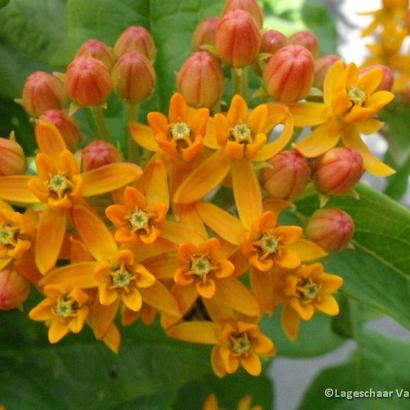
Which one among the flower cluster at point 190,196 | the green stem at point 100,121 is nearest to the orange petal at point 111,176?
the flower cluster at point 190,196

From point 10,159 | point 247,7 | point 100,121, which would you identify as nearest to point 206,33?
point 247,7

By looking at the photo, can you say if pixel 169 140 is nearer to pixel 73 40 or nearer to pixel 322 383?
pixel 73 40

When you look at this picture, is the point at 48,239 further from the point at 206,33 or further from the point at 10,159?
the point at 206,33

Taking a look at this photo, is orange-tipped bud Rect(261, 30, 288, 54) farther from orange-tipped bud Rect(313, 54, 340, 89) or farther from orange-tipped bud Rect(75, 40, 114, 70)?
orange-tipped bud Rect(75, 40, 114, 70)

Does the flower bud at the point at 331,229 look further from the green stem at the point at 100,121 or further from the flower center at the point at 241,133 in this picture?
the green stem at the point at 100,121

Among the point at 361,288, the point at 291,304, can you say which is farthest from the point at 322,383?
the point at 291,304

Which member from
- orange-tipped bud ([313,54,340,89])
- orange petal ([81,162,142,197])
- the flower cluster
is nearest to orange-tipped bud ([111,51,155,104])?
the flower cluster
